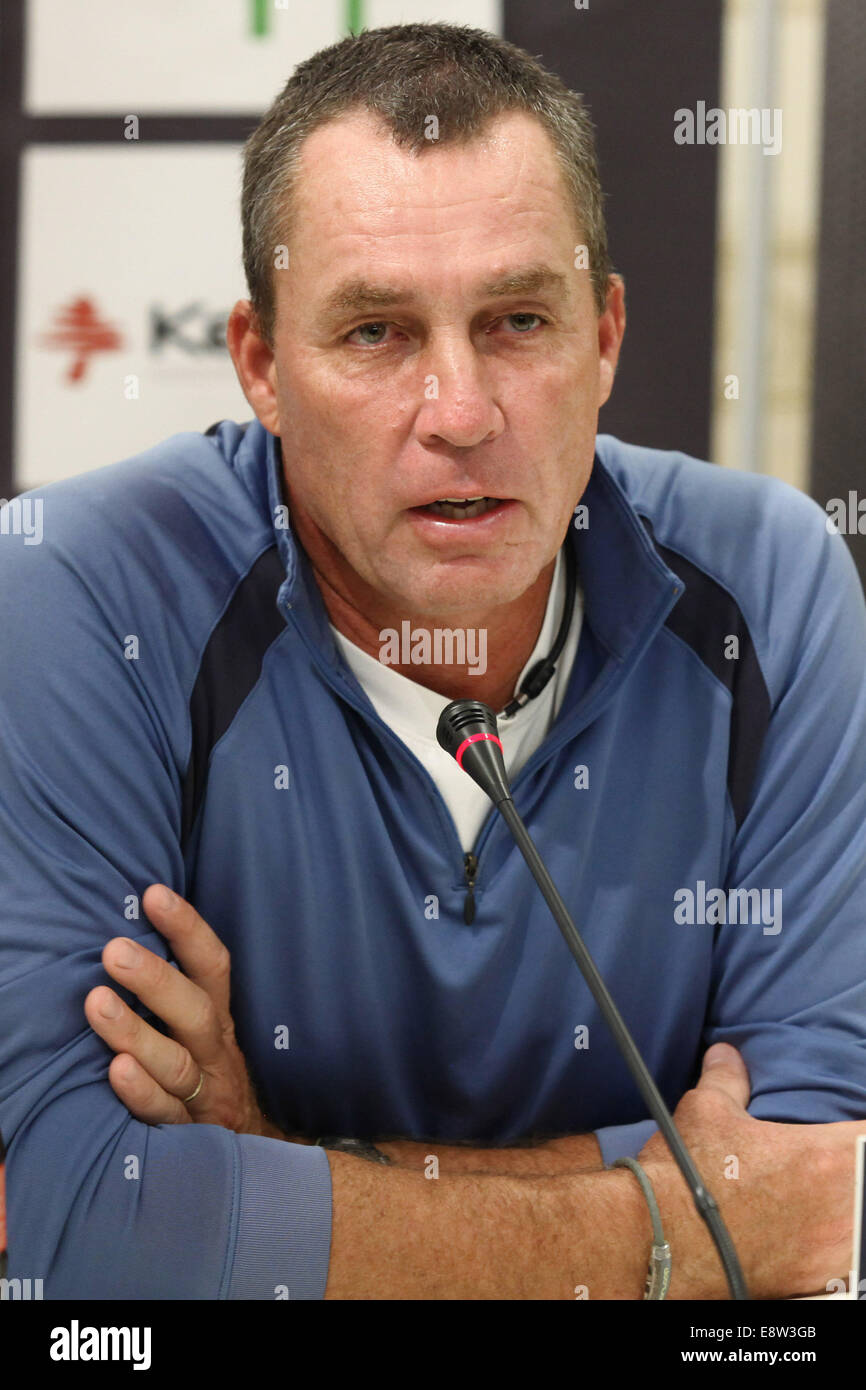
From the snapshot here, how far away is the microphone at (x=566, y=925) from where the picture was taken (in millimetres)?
798

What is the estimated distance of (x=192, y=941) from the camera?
38.1 inches

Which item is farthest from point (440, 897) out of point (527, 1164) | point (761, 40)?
point (761, 40)

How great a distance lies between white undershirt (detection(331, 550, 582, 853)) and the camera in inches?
42.3

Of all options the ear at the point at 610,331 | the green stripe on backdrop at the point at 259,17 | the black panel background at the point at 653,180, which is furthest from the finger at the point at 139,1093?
the green stripe on backdrop at the point at 259,17

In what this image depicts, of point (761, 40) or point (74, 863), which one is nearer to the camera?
point (74, 863)

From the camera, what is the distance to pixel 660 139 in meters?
1.29

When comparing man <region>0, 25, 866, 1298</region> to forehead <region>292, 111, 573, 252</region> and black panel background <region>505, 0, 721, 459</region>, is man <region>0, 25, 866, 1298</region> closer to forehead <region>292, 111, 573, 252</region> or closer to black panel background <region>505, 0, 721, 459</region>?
forehead <region>292, 111, 573, 252</region>

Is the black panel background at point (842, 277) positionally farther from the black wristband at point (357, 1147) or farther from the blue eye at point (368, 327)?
the black wristband at point (357, 1147)

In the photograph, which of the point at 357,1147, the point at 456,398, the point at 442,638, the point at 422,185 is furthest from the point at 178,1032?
the point at 422,185

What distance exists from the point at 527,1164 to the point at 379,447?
0.56m

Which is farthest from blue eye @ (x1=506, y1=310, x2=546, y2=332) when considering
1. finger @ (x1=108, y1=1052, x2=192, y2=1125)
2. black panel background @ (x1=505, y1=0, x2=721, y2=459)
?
finger @ (x1=108, y1=1052, x2=192, y2=1125)
